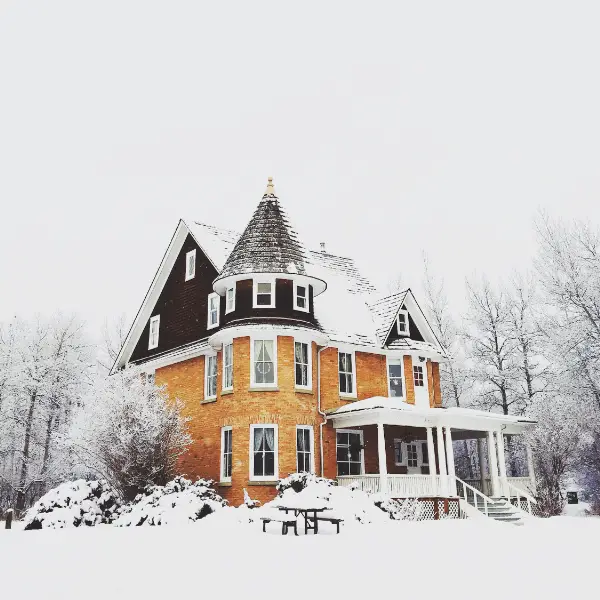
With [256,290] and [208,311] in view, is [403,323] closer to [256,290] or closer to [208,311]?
[256,290]

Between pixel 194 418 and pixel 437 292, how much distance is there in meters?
20.1

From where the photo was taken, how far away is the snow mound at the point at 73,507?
62.8ft

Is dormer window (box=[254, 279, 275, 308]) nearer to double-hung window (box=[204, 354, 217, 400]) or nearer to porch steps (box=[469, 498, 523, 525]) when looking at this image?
double-hung window (box=[204, 354, 217, 400])

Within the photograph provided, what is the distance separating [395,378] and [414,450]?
322 centimetres

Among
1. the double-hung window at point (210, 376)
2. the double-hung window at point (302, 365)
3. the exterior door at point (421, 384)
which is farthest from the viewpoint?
the exterior door at point (421, 384)

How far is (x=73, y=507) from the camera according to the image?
1973 centimetres

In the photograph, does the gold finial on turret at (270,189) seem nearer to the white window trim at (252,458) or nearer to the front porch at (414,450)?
the front porch at (414,450)

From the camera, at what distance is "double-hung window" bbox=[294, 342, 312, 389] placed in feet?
75.6

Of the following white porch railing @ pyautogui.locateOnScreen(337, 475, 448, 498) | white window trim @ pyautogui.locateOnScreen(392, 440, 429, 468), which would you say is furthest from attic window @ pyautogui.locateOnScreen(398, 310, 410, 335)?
white porch railing @ pyautogui.locateOnScreen(337, 475, 448, 498)

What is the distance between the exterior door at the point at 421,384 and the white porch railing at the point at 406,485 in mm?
5318

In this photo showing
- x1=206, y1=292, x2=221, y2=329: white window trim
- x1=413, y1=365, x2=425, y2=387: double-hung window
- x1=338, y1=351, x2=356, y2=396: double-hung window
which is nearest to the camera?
x1=206, y1=292, x2=221, y2=329: white window trim

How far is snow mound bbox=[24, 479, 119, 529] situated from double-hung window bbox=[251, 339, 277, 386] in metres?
6.45

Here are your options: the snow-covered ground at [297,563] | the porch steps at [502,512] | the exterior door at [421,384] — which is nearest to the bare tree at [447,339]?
the exterior door at [421,384]

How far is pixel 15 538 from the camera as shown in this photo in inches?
632
